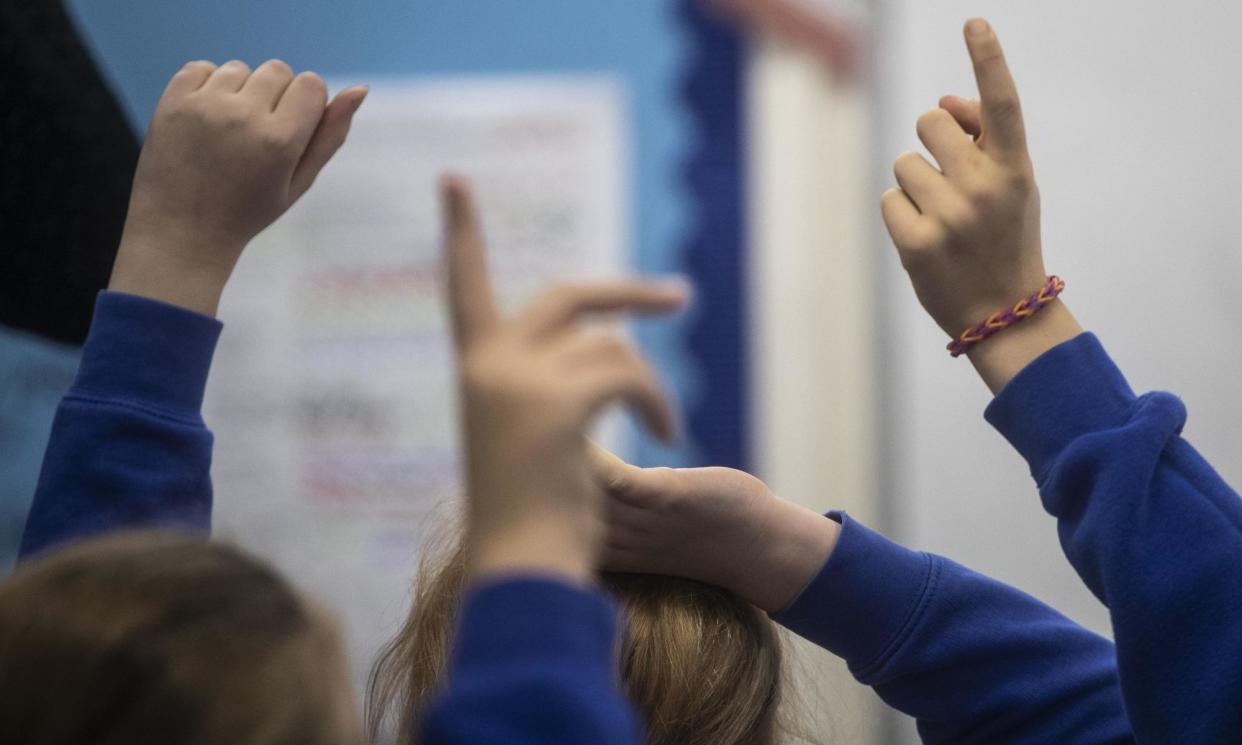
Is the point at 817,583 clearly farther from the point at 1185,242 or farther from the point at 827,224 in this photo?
the point at 827,224

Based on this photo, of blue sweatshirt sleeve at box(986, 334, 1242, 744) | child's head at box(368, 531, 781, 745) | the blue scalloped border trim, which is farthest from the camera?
the blue scalloped border trim

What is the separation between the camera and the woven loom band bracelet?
0.48 m

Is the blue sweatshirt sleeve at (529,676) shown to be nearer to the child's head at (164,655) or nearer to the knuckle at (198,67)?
the child's head at (164,655)

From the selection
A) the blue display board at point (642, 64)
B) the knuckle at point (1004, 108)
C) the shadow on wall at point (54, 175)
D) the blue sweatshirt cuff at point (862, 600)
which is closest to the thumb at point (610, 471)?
the blue sweatshirt cuff at point (862, 600)

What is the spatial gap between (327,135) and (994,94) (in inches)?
11.0

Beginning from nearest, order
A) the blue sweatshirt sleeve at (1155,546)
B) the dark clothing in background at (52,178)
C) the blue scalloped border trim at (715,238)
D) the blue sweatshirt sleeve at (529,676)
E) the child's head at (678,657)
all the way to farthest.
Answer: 1. the blue sweatshirt sleeve at (529,676)
2. the blue sweatshirt sleeve at (1155,546)
3. the child's head at (678,657)
4. the dark clothing in background at (52,178)
5. the blue scalloped border trim at (715,238)

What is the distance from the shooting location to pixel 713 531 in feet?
1.78

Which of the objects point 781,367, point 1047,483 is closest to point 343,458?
point 781,367

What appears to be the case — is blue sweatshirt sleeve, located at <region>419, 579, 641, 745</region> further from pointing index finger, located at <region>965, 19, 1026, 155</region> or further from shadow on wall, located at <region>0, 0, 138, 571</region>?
shadow on wall, located at <region>0, 0, 138, 571</region>

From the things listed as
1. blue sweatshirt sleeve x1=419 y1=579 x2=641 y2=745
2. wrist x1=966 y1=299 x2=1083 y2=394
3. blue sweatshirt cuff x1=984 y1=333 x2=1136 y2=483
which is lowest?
blue sweatshirt sleeve x1=419 y1=579 x2=641 y2=745

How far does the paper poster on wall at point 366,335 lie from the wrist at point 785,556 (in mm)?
937

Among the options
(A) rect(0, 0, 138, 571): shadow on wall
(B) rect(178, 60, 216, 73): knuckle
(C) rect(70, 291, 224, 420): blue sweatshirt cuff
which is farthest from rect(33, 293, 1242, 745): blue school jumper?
(A) rect(0, 0, 138, 571): shadow on wall

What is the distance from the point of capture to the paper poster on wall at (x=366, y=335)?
4.82ft

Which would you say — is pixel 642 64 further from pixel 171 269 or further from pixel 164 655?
pixel 164 655
